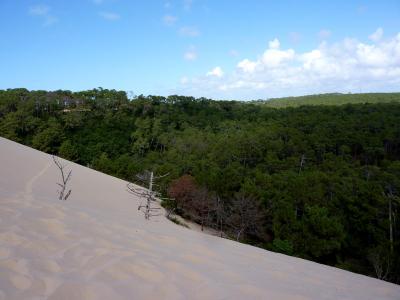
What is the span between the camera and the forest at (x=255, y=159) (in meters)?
18.9

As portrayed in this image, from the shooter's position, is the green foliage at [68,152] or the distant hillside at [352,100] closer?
the green foliage at [68,152]

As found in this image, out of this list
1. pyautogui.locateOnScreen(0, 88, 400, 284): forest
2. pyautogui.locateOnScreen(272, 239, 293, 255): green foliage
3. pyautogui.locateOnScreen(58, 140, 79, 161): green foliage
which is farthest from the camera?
pyautogui.locateOnScreen(58, 140, 79, 161): green foliage

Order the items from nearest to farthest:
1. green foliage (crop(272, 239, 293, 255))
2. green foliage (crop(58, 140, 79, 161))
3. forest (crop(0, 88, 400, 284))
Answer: green foliage (crop(272, 239, 293, 255))
forest (crop(0, 88, 400, 284))
green foliage (crop(58, 140, 79, 161))

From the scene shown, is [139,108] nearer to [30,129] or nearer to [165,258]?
[30,129]

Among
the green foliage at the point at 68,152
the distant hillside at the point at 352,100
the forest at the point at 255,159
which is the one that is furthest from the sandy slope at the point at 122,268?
the distant hillside at the point at 352,100

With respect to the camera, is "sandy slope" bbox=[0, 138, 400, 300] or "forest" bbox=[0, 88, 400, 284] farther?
"forest" bbox=[0, 88, 400, 284]

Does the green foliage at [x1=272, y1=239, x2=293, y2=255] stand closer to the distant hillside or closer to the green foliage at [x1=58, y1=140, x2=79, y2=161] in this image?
the green foliage at [x1=58, y1=140, x2=79, y2=161]

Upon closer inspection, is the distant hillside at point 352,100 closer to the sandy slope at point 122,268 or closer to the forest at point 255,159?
the forest at point 255,159

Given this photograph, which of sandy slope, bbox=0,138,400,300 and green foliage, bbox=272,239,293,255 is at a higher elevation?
sandy slope, bbox=0,138,400,300

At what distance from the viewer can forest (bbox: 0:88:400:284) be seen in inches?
742

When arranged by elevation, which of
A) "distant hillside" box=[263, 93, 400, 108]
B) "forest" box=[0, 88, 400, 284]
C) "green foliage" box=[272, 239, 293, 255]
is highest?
"distant hillside" box=[263, 93, 400, 108]

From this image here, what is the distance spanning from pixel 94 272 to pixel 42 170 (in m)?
17.7

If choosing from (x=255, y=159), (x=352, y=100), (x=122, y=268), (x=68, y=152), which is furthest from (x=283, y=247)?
(x=352, y=100)

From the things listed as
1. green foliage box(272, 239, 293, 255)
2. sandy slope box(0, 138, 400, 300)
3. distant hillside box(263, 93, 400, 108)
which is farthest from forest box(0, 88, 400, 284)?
distant hillside box(263, 93, 400, 108)
